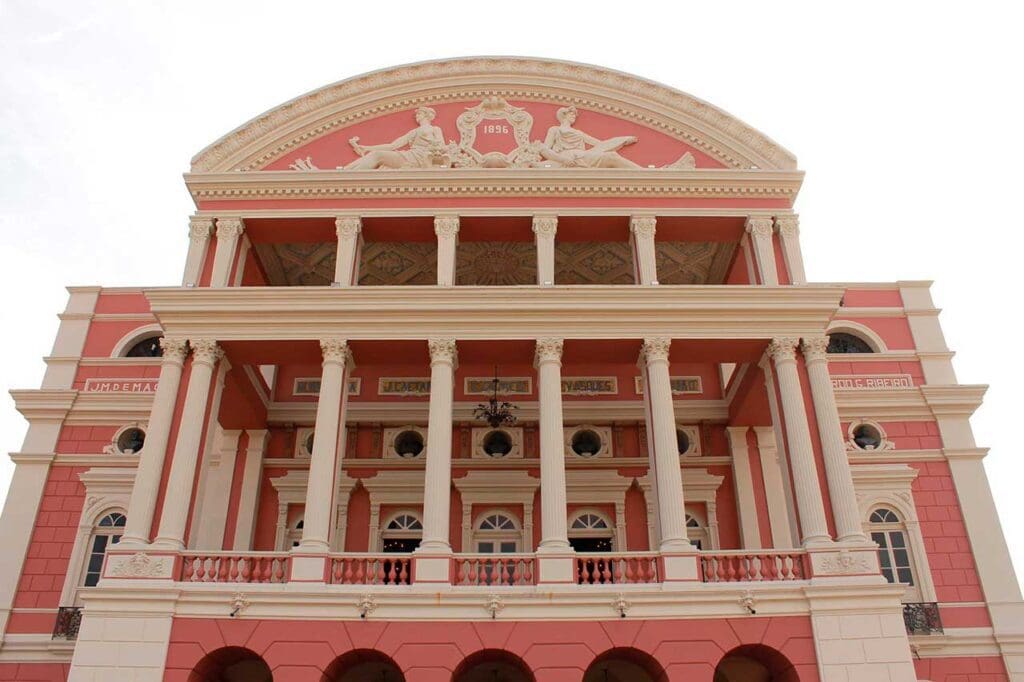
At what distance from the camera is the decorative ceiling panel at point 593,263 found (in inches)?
862

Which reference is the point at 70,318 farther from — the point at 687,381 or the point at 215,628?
the point at 687,381

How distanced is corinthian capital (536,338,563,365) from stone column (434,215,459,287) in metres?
2.49

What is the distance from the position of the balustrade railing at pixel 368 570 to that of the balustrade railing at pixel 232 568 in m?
0.96

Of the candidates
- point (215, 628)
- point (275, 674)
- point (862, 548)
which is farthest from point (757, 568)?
point (215, 628)

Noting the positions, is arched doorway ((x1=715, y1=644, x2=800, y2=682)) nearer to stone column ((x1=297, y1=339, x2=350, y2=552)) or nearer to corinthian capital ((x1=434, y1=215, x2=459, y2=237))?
stone column ((x1=297, y1=339, x2=350, y2=552))

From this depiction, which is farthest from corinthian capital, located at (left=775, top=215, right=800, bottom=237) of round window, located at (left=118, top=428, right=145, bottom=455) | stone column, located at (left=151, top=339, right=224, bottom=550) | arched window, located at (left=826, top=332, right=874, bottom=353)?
round window, located at (left=118, top=428, right=145, bottom=455)

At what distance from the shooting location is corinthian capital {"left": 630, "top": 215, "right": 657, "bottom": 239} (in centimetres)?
1931

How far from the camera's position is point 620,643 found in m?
14.7

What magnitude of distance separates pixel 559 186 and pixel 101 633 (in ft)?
42.8

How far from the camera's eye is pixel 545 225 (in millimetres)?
19344

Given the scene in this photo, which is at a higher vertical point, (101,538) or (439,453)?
(439,453)

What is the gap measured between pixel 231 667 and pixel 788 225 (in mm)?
15353

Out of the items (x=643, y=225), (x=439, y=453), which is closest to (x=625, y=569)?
(x=439, y=453)

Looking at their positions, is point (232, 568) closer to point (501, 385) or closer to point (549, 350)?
point (549, 350)
